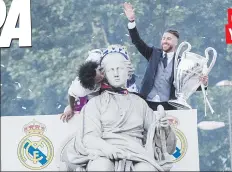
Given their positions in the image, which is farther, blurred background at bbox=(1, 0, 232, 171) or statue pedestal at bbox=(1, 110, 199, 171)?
blurred background at bbox=(1, 0, 232, 171)

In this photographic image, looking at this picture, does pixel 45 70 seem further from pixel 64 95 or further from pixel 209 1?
pixel 209 1

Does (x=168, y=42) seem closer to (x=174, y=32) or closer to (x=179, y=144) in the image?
(x=174, y=32)

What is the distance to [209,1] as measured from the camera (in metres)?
4.45

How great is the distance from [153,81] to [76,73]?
0.43 metres

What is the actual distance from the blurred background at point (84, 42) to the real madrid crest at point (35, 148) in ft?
0.32

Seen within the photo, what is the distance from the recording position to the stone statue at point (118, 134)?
4.00 m

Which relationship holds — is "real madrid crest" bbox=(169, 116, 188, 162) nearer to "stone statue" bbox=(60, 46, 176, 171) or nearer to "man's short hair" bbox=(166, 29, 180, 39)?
"stone statue" bbox=(60, 46, 176, 171)

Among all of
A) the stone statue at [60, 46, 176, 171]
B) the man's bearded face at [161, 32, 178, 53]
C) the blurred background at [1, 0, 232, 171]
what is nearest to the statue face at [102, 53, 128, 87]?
the stone statue at [60, 46, 176, 171]

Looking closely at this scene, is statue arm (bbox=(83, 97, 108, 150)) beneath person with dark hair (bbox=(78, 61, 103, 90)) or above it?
beneath

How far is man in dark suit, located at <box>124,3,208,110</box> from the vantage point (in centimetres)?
432

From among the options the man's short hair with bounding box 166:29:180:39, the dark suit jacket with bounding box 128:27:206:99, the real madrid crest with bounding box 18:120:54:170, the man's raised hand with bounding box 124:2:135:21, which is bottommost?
the real madrid crest with bounding box 18:120:54:170

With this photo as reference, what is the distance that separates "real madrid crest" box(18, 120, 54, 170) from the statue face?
0.47 m

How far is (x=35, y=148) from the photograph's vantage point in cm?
430

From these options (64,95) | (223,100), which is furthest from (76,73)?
(223,100)
